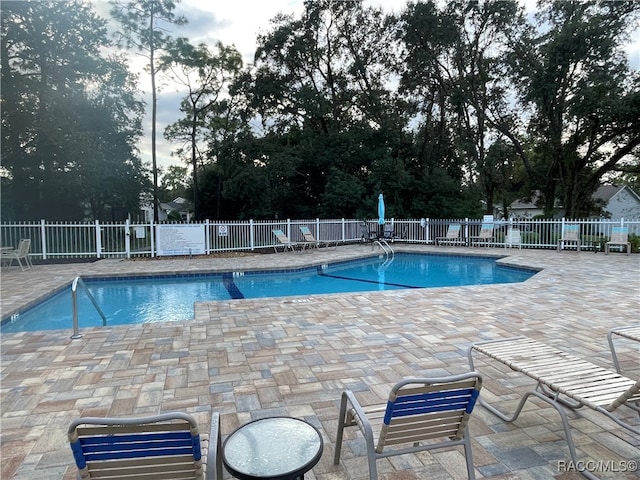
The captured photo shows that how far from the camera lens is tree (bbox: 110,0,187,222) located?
1769 centimetres

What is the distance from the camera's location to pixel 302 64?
2083 cm

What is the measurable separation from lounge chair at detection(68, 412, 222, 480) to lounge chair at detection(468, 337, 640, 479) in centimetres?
186

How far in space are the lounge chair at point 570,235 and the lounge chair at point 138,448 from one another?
556 inches

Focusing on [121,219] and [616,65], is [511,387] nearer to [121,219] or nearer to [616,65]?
[616,65]

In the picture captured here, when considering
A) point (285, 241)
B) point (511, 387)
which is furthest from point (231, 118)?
point (511, 387)

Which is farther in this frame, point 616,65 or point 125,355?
point 616,65

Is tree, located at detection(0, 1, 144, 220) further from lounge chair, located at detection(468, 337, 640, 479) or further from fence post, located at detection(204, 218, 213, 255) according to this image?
lounge chair, located at detection(468, 337, 640, 479)

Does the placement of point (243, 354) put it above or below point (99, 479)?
below

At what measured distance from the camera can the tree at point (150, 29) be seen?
696 inches

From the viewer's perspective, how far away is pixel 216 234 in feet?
42.2

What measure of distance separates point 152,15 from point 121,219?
1007 centimetres
